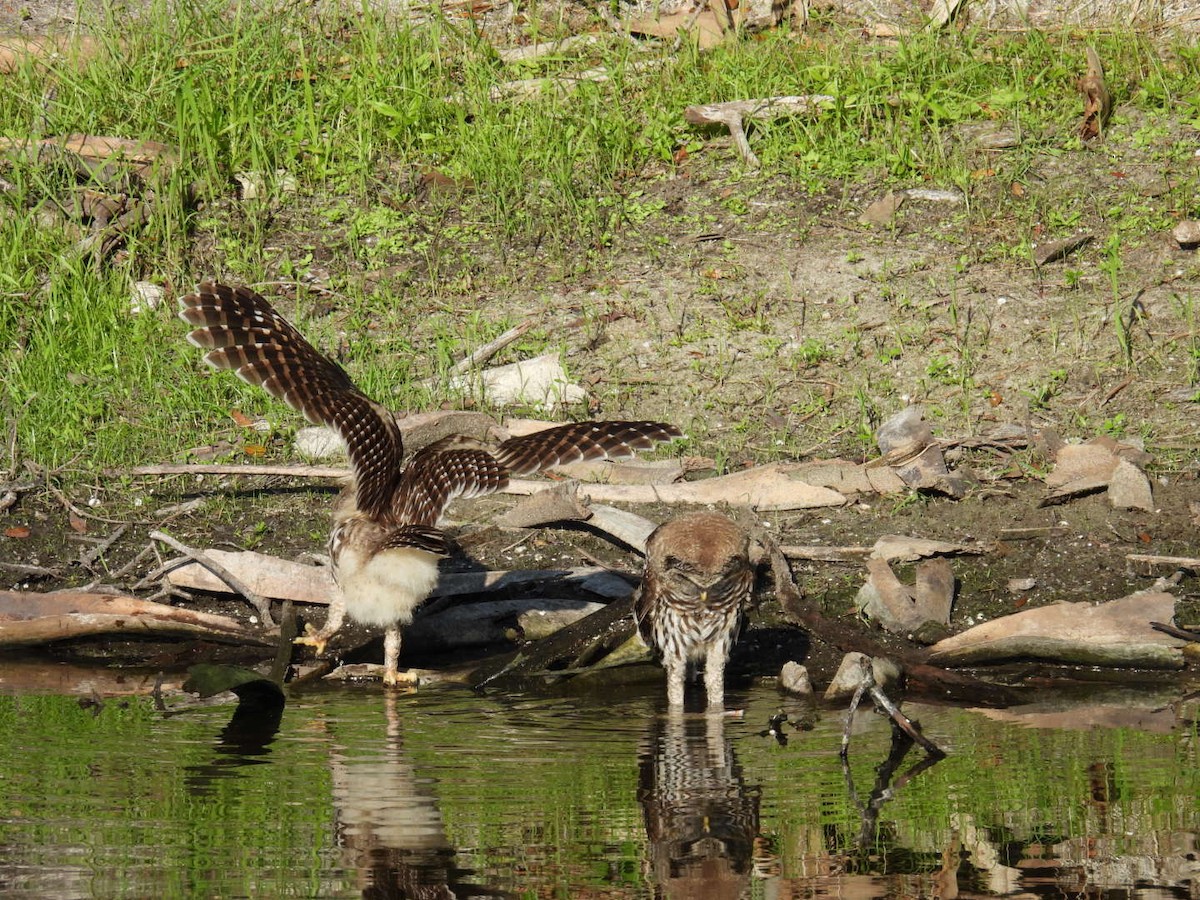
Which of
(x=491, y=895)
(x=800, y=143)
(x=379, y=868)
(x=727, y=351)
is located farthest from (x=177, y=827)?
(x=800, y=143)

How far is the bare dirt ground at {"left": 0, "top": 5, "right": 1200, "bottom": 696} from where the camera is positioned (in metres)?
8.30

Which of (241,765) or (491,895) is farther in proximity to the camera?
(241,765)

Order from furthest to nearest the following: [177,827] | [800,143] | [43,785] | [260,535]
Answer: [800,143] → [260,535] → [43,785] → [177,827]

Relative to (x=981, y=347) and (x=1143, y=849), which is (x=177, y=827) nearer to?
(x=1143, y=849)

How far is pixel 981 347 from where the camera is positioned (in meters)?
9.86

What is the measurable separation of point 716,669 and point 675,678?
0.18 metres

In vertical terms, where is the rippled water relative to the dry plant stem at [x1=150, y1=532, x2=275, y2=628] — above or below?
below

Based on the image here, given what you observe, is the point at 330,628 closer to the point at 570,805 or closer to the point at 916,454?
the point at 570,805

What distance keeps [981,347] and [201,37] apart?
5.93 metres

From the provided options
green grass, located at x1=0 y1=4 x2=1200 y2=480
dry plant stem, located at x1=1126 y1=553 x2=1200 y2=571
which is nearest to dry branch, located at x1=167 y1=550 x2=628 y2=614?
green grass, located at x1=0 y1=4 x2=1200 y2=480

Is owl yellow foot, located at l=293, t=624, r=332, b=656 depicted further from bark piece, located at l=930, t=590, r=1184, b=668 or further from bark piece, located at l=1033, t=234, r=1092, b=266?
bark piece, located at l=1033, t=234, r=1092, b=266

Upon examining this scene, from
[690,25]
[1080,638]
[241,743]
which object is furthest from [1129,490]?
[690,25]

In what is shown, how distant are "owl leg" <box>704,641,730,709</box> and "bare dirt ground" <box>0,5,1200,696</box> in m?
0.64

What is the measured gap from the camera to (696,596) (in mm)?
6727
